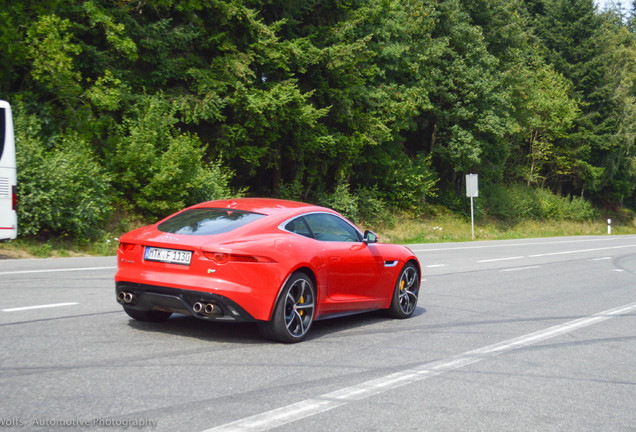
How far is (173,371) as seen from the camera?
5.20 m

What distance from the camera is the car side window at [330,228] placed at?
23.9 feet

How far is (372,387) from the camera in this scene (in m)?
5.08

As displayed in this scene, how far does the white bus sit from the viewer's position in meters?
13.0

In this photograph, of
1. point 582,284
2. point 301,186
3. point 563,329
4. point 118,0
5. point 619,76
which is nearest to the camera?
point 563,329

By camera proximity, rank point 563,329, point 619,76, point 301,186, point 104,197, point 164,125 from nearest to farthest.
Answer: point 563,329 < point 104,197 < point 164,125 < point 301,186 < point 619,76

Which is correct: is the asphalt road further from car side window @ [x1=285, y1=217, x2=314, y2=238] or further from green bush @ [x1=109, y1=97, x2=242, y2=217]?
green bush @ [x1=109, y1=97, x2=242, y2=217]

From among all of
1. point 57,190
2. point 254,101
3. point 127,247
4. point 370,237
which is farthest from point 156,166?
point 127,247

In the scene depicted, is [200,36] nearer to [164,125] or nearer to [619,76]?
[164,125]

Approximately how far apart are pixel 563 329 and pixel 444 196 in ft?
112

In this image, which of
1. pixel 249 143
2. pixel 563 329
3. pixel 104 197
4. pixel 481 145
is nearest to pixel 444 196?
pixel 481 145

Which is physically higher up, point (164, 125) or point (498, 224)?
point (164, 125)

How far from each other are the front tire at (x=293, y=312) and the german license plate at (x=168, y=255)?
94cm

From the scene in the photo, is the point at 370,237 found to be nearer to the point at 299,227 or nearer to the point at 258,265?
the point at 299,227

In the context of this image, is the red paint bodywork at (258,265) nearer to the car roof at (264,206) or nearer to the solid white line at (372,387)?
the car roof at (264,206)
